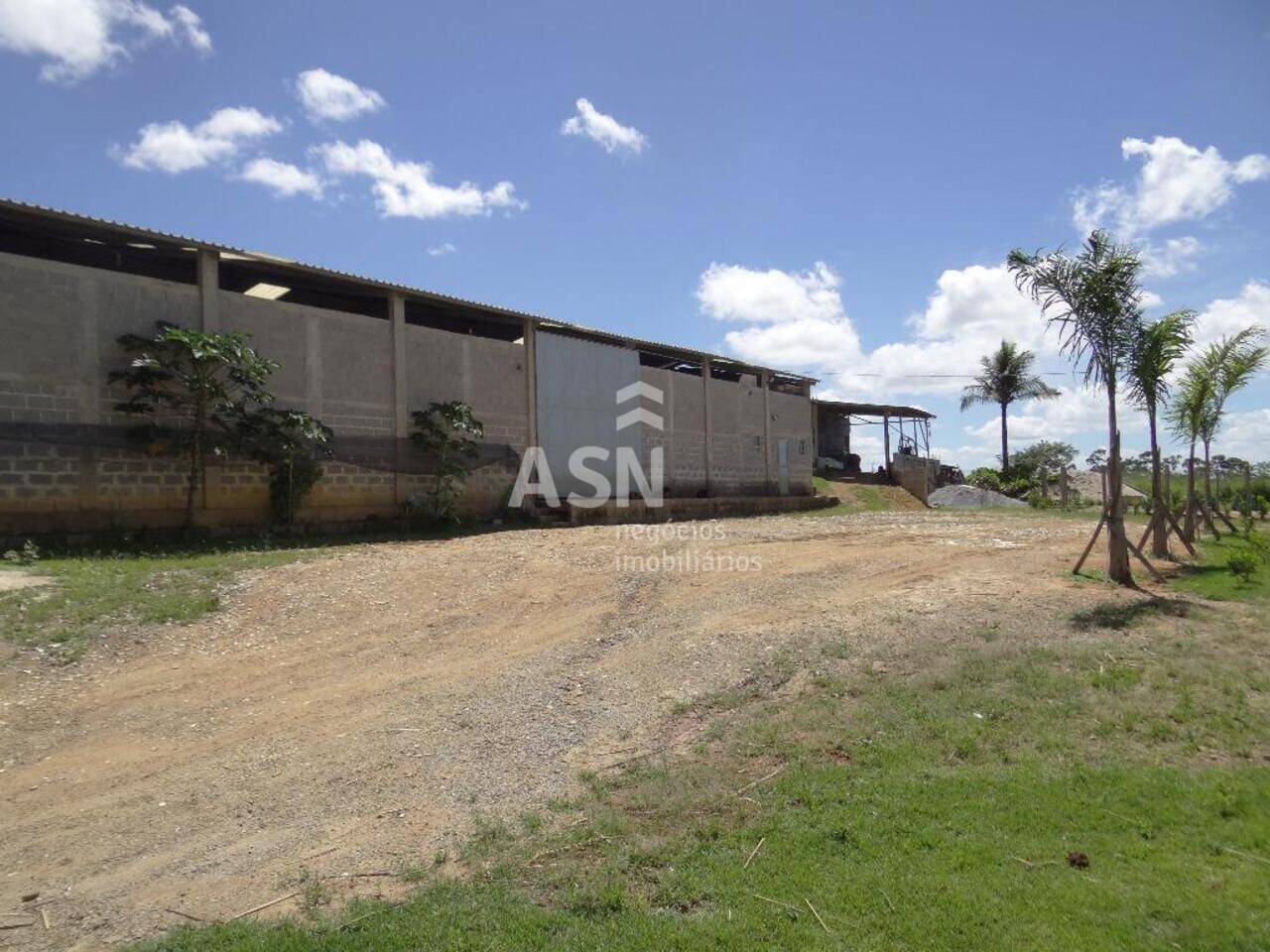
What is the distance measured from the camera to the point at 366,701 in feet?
20.4

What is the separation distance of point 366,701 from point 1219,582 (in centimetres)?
1045

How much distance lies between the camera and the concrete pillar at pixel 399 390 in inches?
634

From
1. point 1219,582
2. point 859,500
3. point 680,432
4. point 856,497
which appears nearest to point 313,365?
point 680,432

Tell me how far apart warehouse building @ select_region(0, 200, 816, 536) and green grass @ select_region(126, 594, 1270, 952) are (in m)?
10.9

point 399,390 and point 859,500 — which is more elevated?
point 399,390

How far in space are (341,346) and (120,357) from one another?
3.87 metres

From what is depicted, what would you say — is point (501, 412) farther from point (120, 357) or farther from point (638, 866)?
point (638, 866)

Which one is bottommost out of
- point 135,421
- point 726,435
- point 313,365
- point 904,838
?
point 904,838

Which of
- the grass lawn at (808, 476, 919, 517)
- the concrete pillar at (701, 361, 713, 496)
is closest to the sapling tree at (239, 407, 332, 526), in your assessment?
the concrete pillar at (701, 361, 713, 496)

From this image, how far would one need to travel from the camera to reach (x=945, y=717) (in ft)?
17.7

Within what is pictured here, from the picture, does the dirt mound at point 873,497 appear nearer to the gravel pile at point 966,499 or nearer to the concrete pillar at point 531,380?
the gravel pile at point 966,499

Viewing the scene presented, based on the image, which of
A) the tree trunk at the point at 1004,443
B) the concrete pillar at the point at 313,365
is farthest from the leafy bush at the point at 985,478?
the concrete pillar at the point at 313,365

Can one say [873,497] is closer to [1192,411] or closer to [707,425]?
[707,425]

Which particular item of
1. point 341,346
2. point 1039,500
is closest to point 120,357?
point 341,346
